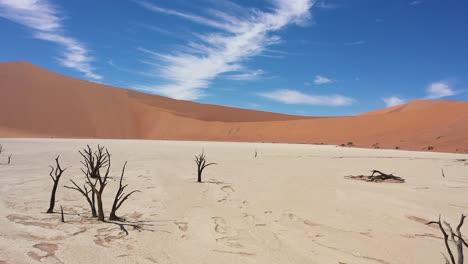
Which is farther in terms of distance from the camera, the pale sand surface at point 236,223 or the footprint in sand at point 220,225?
the footprint in sand at point 220,225

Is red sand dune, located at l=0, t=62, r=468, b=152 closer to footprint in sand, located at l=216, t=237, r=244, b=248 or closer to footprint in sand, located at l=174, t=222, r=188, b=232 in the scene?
footprint in sand, located at l=174, t=222, r=188, b=232

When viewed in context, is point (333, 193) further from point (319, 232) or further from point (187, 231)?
point (187, 231)

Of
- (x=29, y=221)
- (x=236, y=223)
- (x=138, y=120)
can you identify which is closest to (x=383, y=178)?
(x=236, y=223)

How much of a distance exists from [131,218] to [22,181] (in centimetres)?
345

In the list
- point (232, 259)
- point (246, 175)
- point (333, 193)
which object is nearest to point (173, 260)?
point (232, 259)

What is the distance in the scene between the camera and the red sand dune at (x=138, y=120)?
36.6 metres

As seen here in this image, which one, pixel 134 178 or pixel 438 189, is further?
pixel 134 178

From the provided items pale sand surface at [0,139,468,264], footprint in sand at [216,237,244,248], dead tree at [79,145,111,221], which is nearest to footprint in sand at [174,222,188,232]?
pale sand surface at [0,139,468,264]

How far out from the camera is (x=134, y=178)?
25.3 ft

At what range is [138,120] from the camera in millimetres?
46812

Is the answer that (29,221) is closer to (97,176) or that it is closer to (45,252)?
(45,252)

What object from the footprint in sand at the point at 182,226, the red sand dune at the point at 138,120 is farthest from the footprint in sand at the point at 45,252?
the red sand dune at the point at 138,120

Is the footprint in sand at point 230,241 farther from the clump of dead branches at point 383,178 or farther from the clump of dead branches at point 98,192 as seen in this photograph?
the clump of dead branches at point 383,178

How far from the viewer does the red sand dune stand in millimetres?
36562
